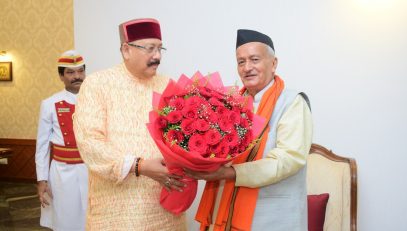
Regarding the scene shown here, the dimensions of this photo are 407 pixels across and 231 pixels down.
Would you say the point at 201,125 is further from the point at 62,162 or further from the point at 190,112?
the point at 62,162

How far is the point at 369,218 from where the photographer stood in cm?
273

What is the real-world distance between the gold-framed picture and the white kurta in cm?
468

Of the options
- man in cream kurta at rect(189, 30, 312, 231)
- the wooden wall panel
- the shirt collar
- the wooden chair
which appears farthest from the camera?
the wooden wall panel

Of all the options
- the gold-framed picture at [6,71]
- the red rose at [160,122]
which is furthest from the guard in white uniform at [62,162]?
the gold-framed picture at [6,71]

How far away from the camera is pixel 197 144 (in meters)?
1.48

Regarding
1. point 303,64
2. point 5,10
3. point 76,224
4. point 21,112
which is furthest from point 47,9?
point 303,64

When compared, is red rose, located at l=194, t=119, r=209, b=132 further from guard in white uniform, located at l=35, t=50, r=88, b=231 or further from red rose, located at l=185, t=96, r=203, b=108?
guard in white uniform, located at l=35, t=50, r=88, b=231

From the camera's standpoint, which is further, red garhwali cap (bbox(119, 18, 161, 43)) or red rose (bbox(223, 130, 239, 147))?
red garhwali cap (bbox(119, 18, 161, 43))

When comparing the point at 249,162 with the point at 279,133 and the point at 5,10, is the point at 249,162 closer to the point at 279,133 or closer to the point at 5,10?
the point at 279,133

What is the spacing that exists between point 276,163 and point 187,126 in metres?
0.43

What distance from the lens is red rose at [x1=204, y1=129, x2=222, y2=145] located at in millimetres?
1463

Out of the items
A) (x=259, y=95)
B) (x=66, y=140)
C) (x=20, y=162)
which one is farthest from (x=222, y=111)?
(x=20, y=162)

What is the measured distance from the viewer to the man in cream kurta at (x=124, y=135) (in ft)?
6.40

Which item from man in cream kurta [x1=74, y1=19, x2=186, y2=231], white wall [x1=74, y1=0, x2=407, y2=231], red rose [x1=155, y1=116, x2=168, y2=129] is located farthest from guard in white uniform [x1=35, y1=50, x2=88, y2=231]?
red rose [x1=155, y1=116, x2=168, y2=129]
